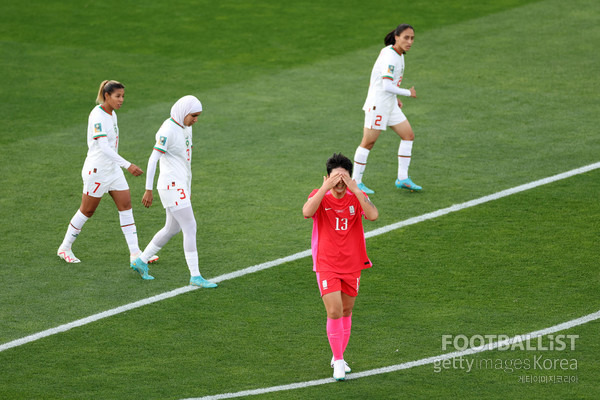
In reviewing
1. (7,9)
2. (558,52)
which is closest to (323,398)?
(558,52)

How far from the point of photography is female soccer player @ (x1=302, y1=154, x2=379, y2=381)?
25.8 ft

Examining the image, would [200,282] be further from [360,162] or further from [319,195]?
[360,162]

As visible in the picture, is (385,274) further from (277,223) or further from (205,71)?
(205,71)

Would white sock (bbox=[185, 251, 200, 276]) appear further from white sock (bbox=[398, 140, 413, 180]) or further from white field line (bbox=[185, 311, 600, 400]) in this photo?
white sock (bbox=[398, 140, 413, 180])

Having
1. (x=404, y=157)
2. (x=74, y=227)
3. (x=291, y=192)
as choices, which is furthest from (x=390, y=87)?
(x=74, y=227)

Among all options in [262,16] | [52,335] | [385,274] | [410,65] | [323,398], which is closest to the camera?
[323,398]

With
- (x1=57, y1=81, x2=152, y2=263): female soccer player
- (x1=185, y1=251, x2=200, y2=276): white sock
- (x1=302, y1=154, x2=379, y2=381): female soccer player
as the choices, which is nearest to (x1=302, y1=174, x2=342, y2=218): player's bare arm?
(x1=302, y1=154, x2=379, y2=381): female soccer player

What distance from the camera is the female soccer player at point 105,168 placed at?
10266 millimetres

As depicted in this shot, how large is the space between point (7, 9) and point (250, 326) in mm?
17351

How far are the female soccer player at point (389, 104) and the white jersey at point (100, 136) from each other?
3.85m

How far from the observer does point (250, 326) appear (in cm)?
914

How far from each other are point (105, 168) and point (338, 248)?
3734mm

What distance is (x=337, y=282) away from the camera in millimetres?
7918

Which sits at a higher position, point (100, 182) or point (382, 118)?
point (382, 118)
